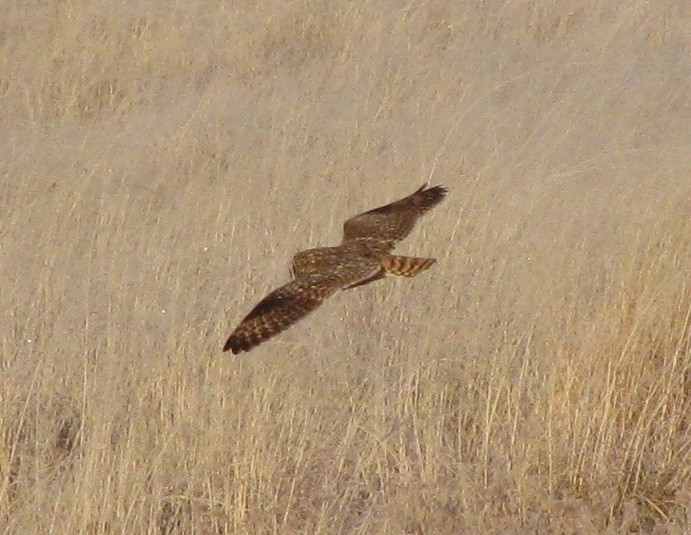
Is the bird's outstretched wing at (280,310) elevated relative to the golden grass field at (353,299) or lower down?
elevated

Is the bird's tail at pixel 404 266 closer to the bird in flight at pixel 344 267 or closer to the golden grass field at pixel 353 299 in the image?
the bird in flight at pixel 344 267

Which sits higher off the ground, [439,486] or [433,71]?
[433,71]

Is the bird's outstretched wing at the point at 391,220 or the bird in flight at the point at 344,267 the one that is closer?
the bird in flight at the point at 344,267

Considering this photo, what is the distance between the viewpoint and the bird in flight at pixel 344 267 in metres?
3.57

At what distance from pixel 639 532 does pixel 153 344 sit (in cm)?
167

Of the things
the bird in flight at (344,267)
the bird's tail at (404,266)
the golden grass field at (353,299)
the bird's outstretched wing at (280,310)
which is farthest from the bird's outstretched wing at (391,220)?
the bird's outstretched wing at (280,310)

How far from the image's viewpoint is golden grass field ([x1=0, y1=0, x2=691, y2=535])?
3.37 m

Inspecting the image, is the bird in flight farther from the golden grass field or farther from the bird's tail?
the golden grass field

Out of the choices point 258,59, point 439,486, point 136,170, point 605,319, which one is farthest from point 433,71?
point 439,486

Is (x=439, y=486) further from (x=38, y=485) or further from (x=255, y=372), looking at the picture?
(x=38, y=485)

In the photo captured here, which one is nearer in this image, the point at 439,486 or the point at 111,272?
the point at 439,486

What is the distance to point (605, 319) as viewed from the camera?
152 inches

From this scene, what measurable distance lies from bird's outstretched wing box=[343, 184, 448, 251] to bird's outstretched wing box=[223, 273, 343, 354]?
67 centimetres

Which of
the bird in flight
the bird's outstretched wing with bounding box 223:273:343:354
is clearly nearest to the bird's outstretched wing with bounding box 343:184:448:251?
the bird in flight
